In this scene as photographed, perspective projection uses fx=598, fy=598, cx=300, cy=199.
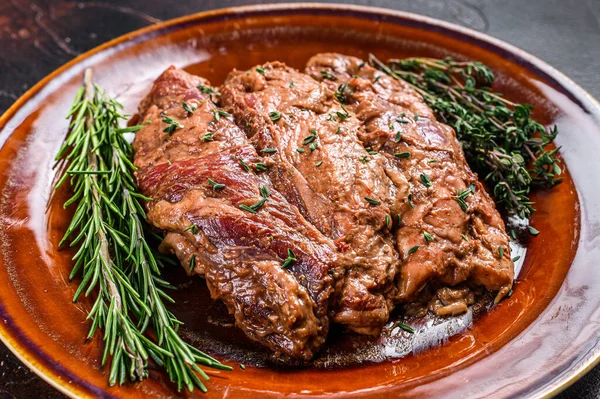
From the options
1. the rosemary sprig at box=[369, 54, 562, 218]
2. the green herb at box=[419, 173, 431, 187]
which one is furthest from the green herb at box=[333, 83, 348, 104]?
the green herb at box=[419, 173, 431, 187]

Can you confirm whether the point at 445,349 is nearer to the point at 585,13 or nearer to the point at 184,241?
the point at 184,241

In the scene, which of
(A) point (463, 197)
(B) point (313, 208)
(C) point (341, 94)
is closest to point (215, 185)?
(B) point (313, 208)

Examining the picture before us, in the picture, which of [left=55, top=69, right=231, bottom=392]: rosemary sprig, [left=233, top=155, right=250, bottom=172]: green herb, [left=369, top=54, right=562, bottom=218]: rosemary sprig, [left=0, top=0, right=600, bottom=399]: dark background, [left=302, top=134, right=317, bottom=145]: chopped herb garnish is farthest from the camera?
[left=0, top=0, right=600, bottom=399]: dark background

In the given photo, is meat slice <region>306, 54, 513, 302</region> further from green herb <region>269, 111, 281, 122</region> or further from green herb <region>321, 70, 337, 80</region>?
green herb <region>269, 111, 281, 122</region>

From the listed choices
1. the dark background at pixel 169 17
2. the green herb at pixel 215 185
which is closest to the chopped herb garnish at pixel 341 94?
the green herb at pixel 215 185

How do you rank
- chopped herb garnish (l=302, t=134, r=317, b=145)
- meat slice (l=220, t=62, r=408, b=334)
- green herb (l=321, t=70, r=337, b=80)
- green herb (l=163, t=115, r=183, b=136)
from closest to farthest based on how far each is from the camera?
1. meat slice (l=220, t=62, r=408, b=334)
2. chopped herb garnish (l=302, t=134, r=317, b=145)
3. green herb (l=163, t=115, r=183, b=136)
4. green herb (l=321, t=70, r=337, b=80)

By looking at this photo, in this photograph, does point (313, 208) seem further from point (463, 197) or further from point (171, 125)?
point (171, 125)

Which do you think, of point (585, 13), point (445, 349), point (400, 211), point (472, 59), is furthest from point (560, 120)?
point (585, 13)
